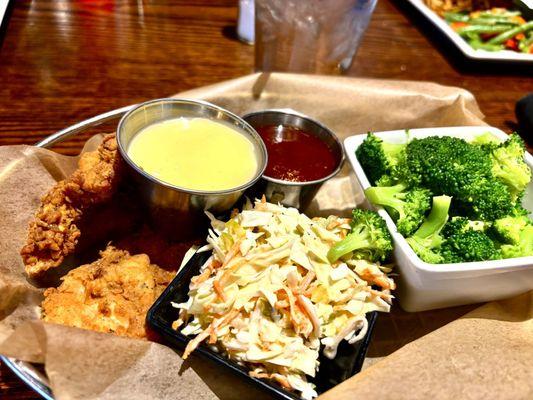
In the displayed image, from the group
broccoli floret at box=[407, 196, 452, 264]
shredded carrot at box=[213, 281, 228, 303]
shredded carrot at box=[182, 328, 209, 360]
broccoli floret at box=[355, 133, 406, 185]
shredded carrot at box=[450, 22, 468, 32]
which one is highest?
broccoli floret at box=[355, 133, 406, 185]

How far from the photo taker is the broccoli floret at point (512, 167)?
2.38 m

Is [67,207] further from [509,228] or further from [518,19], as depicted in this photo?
[518,19]

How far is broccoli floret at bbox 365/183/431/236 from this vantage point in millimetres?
2129

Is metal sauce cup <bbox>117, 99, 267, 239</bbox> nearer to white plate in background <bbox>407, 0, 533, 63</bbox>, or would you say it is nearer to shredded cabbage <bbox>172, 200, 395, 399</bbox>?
shredded cabbage <bbox>172, 200, 395, 399</bbox>

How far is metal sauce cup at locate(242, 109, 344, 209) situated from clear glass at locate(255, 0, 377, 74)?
95 cm

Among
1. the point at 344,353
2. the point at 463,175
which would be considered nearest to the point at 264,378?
the point at 344,353

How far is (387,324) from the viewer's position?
92.9 inches

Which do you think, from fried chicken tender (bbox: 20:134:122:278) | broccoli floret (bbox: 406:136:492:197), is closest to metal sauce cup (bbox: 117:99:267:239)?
fried chicken tender (bbox: 20:134:122:278)

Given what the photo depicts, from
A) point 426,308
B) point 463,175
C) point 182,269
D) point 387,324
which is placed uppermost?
point 463,175

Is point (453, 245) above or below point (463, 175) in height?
below

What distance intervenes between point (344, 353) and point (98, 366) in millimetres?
964

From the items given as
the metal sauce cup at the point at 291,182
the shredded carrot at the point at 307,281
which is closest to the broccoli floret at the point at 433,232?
the shredded carrot at the point at 307,281

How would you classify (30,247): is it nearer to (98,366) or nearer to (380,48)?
(98,366)

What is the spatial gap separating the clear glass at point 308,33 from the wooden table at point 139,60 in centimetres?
37
